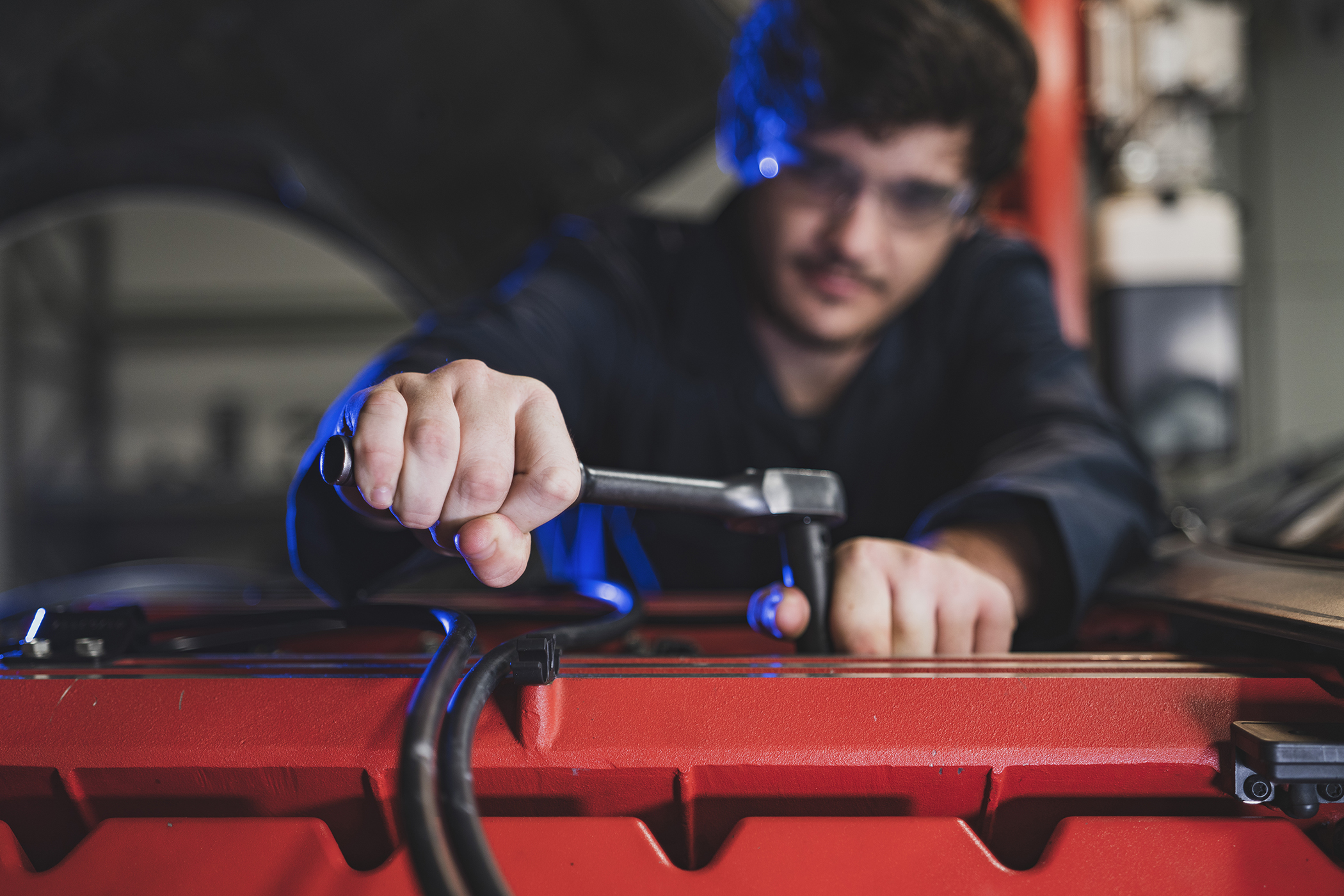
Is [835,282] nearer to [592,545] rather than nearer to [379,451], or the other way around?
[592,545]

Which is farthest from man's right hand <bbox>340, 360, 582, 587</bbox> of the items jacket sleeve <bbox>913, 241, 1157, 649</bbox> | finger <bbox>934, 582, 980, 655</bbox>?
jacket sleeve <bbox>913, 241, 1157, 649</bbox>

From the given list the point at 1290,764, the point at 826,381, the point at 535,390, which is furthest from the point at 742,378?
the point at 1290,764

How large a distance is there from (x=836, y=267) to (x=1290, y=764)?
2.13 ft

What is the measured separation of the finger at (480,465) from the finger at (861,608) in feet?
0.78

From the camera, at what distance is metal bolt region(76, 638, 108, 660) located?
459 millimetres

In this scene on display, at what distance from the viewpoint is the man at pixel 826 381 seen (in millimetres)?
409

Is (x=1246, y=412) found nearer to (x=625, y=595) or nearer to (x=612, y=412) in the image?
(x=612, y=412)

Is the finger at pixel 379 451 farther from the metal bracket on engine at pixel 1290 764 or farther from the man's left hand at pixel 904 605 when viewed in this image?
the metal bracket on engine at pixel 1290 764

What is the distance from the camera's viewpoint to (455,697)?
320 millimetres

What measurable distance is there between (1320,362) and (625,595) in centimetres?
307

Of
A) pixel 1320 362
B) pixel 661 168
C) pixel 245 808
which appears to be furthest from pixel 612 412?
pixel 1320 362

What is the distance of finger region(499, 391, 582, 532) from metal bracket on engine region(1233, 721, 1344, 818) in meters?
0.31

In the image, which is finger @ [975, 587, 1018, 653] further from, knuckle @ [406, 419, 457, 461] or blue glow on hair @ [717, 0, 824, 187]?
blue glow on hair @ [717, 0, 824, 187]

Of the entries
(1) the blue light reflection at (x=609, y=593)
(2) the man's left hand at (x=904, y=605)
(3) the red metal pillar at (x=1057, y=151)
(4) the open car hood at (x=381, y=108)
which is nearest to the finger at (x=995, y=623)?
(2) the man's left hand at (x=904, y=605)
